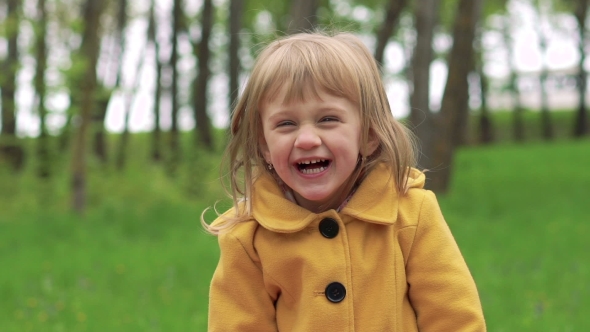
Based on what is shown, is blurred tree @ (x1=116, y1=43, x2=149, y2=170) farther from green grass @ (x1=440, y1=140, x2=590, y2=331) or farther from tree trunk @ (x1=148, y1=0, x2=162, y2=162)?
green grass @ (x1=440, y1=140, x2=590, y2=331)

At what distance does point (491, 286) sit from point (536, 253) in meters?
1.45

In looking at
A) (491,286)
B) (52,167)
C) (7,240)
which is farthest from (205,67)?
(491,286)

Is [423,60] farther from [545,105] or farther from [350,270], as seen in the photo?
[545,105]

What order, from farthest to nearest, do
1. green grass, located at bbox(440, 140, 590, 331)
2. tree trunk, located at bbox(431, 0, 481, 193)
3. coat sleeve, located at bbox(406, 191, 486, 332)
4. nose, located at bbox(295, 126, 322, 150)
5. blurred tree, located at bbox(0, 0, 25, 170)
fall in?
1. blurred tree, located at bbox(0, 0, 25, 170)
2. tree trunk, located at bbox(431, 0, 481, 193)
3. green grass, located at bbox(440, 140, 590, 331)
4. coat sleeve, located at bbox(406, 191, 486, 332)
5. nose, located at bbox(295, 126, 322, 150)

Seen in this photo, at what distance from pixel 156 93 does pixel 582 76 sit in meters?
16.7

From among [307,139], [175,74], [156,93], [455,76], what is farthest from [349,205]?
[156,93]

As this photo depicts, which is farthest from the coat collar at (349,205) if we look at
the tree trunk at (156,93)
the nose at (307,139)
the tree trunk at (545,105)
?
the tree trunk at (545,105)

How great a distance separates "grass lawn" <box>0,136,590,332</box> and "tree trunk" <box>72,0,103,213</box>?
0.39 m

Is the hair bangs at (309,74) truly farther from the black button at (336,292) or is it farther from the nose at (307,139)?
the black button at (336,292)

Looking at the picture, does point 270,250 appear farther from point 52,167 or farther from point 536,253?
point 52,167

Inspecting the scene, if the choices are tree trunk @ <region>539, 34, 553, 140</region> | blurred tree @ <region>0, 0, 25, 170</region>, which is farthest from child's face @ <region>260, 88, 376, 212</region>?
tree trunk @ <region>539, 34, 553, 140</region>

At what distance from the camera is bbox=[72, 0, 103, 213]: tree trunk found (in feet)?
31.4

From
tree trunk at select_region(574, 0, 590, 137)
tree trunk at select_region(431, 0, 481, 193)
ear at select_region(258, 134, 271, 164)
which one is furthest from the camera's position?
tree trunk at select_region(574, 0, 590, 137)

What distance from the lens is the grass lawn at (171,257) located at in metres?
5.20
